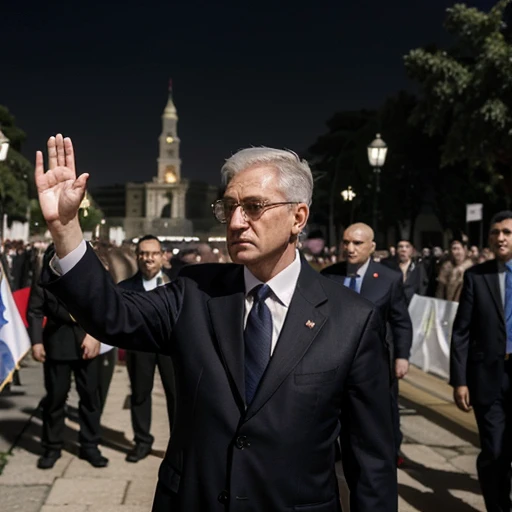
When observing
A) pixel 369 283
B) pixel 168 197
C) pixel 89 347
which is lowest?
pixel 89 347

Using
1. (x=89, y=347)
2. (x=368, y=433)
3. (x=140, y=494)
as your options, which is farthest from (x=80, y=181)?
(x=89, y=347)

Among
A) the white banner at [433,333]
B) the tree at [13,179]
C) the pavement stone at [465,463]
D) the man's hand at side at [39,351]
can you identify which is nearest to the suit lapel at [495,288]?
the pavement stone at [465,463]

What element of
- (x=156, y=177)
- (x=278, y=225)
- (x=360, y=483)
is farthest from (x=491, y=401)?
(x=156, y=177)

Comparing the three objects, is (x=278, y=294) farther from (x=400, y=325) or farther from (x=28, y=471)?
(x=28, y=471)

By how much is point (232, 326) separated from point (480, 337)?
308 cm

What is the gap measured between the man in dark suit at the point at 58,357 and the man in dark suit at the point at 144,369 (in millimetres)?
359

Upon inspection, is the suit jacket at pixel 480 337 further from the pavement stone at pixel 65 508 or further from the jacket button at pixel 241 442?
the jacket button at pixel 241 442

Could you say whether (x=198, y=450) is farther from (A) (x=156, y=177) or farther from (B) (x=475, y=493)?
(A) (x=156, y=177)

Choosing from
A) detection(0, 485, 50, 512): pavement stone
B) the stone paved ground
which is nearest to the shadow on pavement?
the stone paved ground

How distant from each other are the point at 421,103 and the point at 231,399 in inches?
901

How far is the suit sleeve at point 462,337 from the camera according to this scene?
5.21 metres

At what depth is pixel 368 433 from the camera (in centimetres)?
254

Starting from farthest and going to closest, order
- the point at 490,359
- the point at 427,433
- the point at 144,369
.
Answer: the point at 427,433 < the point at 144,369 < the point at 490,359

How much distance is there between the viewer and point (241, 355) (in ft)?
8.04
